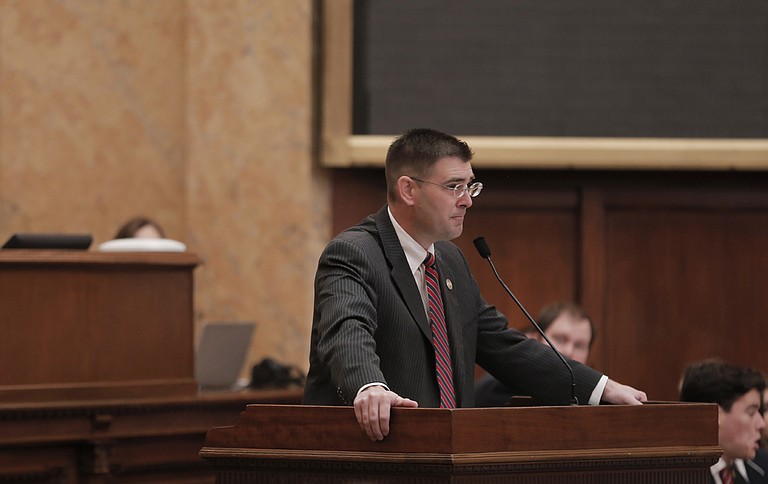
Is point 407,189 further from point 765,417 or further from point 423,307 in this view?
point 765,417

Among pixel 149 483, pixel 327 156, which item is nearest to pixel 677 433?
pixel 149 483

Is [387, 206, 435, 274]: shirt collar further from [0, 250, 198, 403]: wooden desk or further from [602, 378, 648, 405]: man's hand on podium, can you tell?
[0, 250, 198, 403]: wooden desk

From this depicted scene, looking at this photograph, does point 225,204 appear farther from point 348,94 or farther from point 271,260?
point 348,94

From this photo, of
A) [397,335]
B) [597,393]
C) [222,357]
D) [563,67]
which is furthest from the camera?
[563,67]

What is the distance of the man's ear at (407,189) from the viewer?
3334 mm

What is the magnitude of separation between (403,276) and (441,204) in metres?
0.22

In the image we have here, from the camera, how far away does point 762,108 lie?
675 centimetres

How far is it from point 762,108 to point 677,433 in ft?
14.0

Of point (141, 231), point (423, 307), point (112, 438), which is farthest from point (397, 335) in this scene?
Result: point (141, 231)

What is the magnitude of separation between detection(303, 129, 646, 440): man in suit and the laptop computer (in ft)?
7.40

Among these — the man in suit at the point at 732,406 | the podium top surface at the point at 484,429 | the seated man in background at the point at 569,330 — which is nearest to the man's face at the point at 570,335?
the seated man in background at the point at 569,330

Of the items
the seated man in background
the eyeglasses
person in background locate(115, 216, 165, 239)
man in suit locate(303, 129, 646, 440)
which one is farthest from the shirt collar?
person in background locate(115, 216, 165, 239)

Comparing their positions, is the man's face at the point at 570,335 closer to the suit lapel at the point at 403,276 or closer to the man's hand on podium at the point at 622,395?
the man's hand on podium at the point at 622,395

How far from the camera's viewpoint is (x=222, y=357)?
18.6 ft
